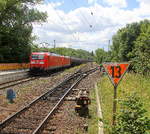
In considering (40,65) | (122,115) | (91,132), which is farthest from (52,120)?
(40,65)

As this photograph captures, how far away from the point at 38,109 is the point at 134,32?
36420 millimetres

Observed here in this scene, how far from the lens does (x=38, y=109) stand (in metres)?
9.67

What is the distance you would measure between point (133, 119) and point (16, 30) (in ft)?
114

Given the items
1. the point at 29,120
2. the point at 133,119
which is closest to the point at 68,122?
the point at 29,120

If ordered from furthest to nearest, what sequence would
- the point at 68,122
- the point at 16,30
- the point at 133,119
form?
the point at 16,30 < the point at 68,122 < the point at 133,119

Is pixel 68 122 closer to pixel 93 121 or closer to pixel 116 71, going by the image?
pixel 93 121

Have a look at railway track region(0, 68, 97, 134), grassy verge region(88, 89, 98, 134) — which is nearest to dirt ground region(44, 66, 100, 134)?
grassy verge region(88, 89, 98, 134)

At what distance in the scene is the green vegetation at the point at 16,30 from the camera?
34938 mm

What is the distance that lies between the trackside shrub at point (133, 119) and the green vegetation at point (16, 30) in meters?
31.2

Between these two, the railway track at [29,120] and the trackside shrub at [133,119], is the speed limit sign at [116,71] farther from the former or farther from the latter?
the railway track at [29,120]

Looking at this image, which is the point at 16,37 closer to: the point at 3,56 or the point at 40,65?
the point at 3,56

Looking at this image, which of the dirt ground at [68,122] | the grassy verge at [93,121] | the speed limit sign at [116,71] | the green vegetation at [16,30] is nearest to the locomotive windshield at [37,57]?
the green vegetation at [16,30]

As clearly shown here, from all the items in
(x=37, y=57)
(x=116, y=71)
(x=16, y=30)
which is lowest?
(x=116, y=71)

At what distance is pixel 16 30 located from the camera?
36625mm
